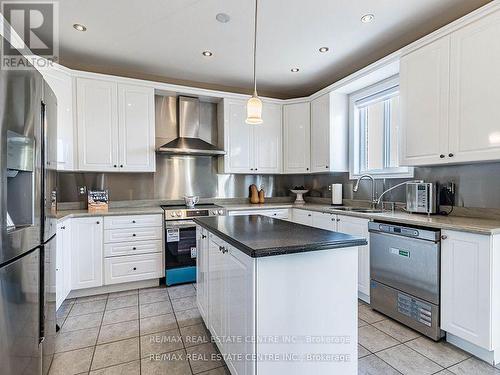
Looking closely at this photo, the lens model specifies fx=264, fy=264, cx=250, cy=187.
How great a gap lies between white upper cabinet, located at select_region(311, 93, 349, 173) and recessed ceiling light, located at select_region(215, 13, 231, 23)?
1773mm

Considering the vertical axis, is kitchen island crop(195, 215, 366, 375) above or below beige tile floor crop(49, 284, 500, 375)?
above

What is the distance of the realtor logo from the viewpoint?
2281 mm

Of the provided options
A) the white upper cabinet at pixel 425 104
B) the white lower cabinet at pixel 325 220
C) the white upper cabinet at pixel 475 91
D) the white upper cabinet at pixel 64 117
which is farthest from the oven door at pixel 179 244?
the white upper cabinet at pixel 475 91

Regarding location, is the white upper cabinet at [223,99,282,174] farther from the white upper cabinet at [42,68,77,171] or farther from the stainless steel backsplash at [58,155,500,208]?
the white upper cabinet at [42,68,77,171]

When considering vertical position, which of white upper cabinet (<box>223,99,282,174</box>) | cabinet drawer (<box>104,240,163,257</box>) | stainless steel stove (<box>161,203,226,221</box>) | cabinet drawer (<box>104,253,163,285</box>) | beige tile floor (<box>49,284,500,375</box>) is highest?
white upper cabinet (<box>223,99,282,174</box>)

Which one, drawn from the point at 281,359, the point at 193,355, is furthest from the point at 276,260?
the point at 193,355

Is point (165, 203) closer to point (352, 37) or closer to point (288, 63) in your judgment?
point (288, 63)

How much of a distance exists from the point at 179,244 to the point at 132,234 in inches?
22.1

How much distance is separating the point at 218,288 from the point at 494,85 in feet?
8.20

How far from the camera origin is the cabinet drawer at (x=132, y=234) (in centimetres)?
304

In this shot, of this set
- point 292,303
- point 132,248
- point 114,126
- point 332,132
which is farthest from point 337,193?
point 114,126

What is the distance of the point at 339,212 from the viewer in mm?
3018

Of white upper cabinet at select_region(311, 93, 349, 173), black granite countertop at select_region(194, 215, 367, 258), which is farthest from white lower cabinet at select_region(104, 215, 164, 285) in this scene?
white upper cabinet at select_region(311, 93, 349, 173)

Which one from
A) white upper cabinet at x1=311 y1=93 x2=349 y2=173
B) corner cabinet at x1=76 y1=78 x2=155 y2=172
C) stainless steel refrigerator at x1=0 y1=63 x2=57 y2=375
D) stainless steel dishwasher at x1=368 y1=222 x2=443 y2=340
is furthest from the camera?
white upper cabinet at x1=311 y1=93 x2=349 y2=173
